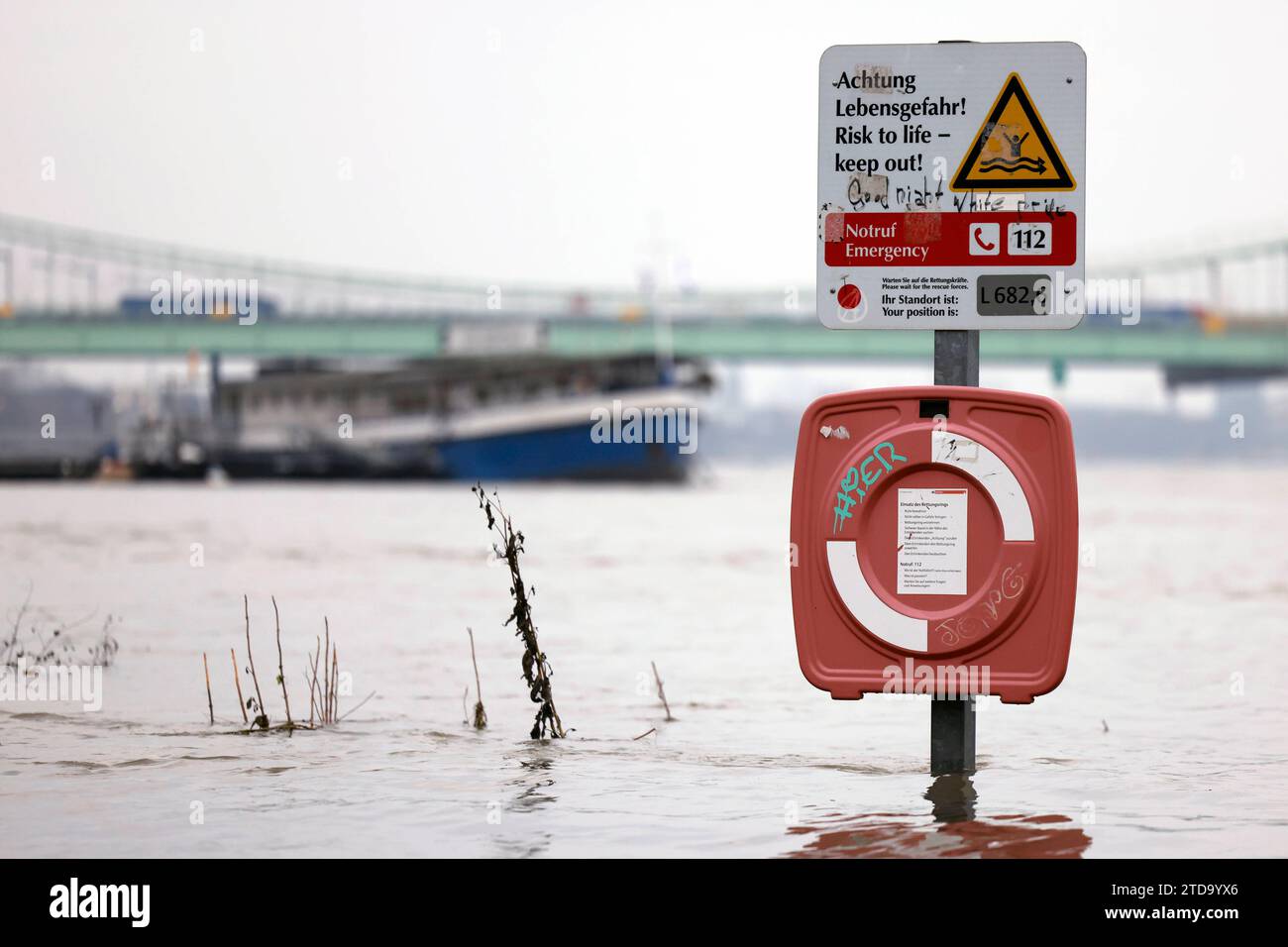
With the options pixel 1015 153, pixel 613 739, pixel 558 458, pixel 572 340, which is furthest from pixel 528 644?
pixel 572 340

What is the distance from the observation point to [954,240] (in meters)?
5.23

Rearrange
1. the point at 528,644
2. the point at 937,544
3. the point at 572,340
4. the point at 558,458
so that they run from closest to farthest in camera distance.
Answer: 1. the point at 937,544
2. the point at 528,644
3. the point at 558,458
4. the point at 572,340

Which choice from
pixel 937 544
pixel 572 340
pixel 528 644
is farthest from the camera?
pixel 572 340

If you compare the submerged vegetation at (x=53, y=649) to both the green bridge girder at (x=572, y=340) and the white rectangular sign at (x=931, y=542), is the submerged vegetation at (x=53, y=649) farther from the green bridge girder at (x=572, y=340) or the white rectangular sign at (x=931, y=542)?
the green bridge girder at (x=572, y=340)

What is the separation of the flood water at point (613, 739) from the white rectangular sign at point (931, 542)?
688 millimetres

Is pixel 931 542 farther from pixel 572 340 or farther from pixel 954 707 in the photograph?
pixel 572 340

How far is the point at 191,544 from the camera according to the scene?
1115 inches

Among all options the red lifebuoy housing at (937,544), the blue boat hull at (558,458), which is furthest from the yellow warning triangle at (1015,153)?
the blue boat hull at (558,458)

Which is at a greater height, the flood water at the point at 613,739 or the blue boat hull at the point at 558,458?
the blue boat hull at the point at 558,458

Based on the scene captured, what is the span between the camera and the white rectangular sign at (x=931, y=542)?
5.13m

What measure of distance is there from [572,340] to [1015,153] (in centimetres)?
7007

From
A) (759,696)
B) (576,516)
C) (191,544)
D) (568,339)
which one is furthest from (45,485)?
(759,696)
